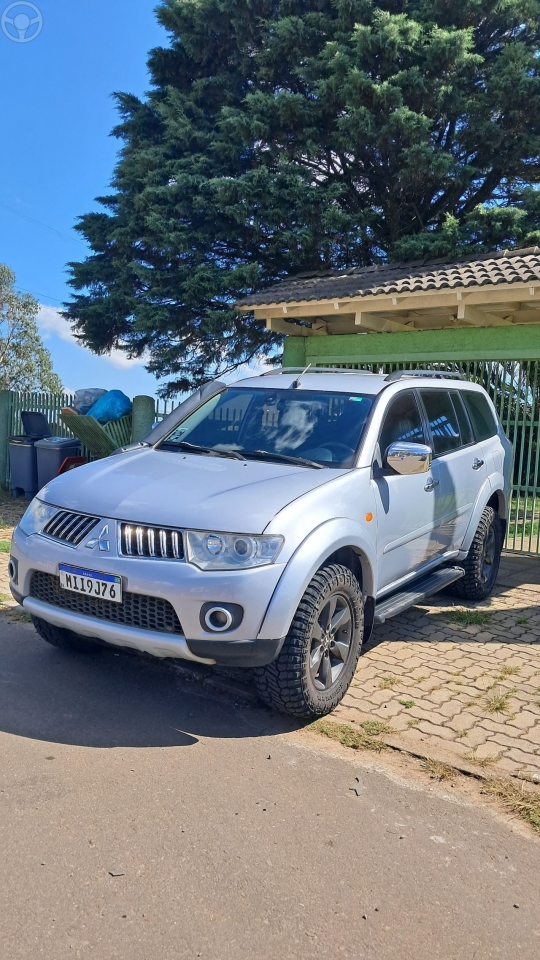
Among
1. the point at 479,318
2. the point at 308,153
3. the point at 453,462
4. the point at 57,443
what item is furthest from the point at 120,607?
the point at 308,153

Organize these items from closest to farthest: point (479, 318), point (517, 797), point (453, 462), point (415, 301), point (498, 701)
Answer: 1. point (517, 797)
2. point (498, 701)
3. point (453, 462)
4. point (415, 301)
5. point (479, 318)

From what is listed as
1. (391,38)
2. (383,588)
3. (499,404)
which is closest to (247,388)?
(383,588)

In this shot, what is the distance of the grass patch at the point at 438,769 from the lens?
3.23 m

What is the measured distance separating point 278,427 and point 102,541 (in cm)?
155

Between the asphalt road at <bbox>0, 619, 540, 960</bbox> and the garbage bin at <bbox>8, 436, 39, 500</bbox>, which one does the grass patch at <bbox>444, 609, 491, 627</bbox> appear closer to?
the asphalt road at <bbox>0, 619, 540, 960</bbox>

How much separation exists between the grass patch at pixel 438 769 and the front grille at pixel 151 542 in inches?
60.7

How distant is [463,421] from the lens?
19.4 feet

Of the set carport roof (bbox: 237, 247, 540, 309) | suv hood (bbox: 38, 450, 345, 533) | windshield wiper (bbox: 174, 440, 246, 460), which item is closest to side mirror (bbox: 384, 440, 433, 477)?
suv hood (bbox: 38, 450, 345, 533)

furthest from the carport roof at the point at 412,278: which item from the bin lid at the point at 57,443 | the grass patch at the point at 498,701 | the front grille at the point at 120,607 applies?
the front grille at the point at 120,607

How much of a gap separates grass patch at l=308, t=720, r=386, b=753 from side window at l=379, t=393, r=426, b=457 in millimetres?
1685

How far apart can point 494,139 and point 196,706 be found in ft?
44.3

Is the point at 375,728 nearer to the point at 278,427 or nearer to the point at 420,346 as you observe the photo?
the point at 278,427

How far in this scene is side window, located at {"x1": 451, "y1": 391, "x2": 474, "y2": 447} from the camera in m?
5.80

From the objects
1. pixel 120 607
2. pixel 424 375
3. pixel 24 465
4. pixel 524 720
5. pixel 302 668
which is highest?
pixel 424 375
